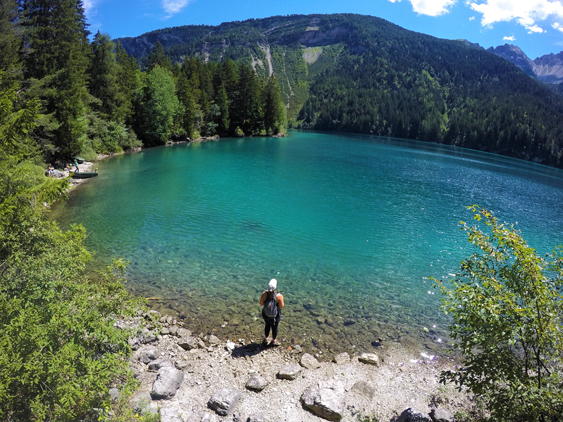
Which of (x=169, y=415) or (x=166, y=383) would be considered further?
(x=166, y=383)

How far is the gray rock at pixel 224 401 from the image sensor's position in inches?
327

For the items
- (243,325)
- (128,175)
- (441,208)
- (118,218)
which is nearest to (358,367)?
(243,325)

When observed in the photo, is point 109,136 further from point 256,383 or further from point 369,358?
point 369,358

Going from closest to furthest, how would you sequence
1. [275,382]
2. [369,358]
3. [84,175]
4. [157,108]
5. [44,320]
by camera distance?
[44,320] < [275,382] < [369,358] < [84,175] < [157,108]

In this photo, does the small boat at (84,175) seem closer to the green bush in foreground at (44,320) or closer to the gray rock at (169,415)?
the green bush in foreground at (44,320)

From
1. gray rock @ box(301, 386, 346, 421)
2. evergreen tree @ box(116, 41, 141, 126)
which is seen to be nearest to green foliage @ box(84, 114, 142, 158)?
evergreen tree @ box(116, 41, 141, 126)

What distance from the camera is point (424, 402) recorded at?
9234 millimetres

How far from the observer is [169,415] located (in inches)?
301

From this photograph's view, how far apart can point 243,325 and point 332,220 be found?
16.1 m

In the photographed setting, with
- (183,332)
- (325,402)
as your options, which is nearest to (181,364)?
(183,332)

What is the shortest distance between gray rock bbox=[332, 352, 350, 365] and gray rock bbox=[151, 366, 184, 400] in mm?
5184

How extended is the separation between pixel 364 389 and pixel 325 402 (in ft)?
5.70

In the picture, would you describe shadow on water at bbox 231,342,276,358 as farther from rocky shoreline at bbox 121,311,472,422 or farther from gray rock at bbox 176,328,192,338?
gray rock at bbox 176,328,192,338

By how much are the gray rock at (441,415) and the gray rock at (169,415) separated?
6.31 meters
